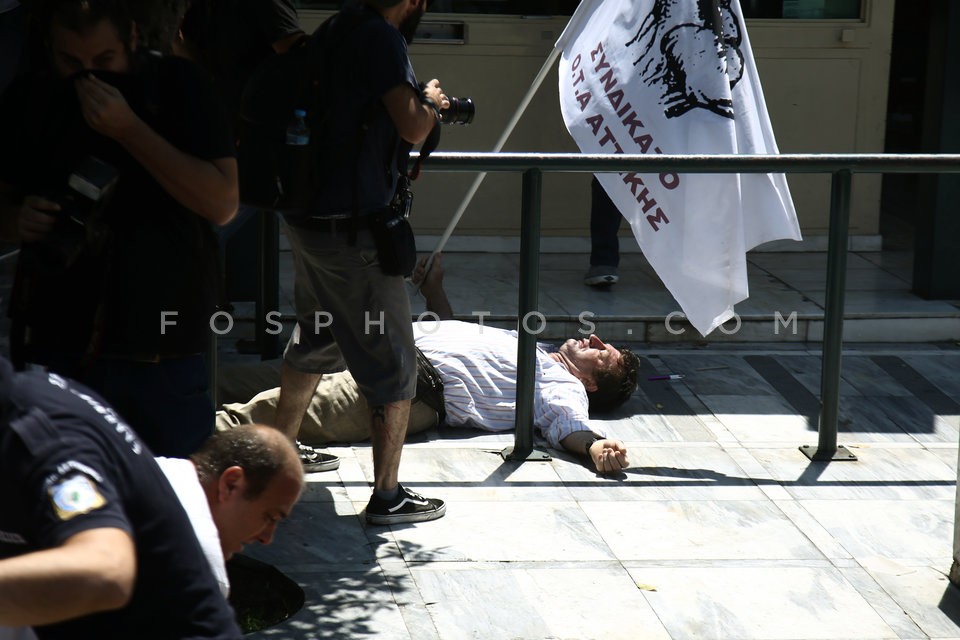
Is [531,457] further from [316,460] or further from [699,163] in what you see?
[699,163]

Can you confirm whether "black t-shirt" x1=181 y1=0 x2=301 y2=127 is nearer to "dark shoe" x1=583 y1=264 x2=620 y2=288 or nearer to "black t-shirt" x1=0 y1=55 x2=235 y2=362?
"black t-shirt" x1=0 y1=55 x2=235 y2=362

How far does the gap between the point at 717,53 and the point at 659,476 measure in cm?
181

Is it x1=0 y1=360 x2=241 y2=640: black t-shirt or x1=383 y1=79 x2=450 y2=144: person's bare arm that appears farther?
x1=383 y1=79 x2=450 y2=144: person's bare arm

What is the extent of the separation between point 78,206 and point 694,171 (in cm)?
276

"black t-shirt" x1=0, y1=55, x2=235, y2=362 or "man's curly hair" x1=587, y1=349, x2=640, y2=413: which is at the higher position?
"black t-shirt" x1=0, y1=55, x2=235, y2=362

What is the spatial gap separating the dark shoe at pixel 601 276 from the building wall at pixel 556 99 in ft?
3.30

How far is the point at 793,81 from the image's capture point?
8672mm

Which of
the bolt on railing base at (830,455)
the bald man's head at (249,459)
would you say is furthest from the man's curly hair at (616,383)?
the bald man's head at (249,459)

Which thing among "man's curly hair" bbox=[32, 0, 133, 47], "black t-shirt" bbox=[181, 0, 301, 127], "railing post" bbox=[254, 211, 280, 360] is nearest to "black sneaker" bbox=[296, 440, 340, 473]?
"railing post" bbox=[254, 211, 280, 360]

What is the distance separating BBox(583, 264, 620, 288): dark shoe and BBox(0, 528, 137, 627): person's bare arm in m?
6.03

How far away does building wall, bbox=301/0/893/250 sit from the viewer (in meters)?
8.45

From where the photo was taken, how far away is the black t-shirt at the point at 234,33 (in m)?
4.33

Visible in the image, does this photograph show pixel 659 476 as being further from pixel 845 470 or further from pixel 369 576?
pixel 369 576

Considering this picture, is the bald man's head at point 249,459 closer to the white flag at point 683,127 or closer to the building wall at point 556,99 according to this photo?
the white flag at point 683,127
